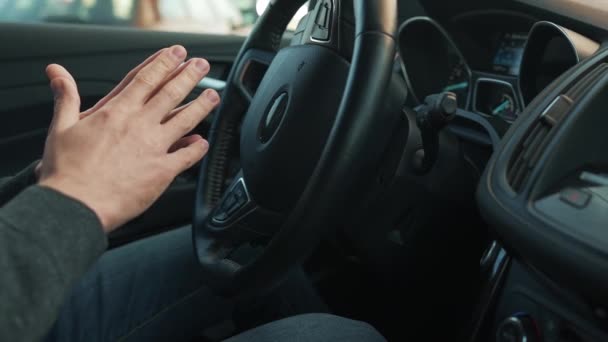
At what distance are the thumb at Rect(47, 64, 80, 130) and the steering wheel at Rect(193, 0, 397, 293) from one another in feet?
1.00

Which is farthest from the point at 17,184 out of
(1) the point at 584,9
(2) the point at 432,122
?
(1) the point at 584,9

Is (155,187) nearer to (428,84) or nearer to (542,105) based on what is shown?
(542,105)

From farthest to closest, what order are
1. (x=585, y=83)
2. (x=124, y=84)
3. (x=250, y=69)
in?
(x=250, y=69), (x=585, y=83), (x=124, y=84)

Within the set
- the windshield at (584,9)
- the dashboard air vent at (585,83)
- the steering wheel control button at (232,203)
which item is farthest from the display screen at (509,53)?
the steering wheel control button at (232,203)

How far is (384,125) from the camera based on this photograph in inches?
31.6

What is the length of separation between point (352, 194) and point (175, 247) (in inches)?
18.7

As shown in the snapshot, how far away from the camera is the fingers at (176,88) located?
652 mm

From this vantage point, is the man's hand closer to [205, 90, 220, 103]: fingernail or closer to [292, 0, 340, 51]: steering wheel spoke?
[205, 90, 220, 103]: fingernail

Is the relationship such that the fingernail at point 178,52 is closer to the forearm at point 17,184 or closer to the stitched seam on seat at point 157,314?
the forearm at point 17,184

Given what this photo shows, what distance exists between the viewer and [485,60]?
1431 mm

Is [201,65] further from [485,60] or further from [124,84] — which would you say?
[485,60]

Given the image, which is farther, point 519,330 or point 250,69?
point 250,69

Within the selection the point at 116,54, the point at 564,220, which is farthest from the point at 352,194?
the point at 116,54

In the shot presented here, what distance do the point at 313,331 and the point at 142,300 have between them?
32 centimetres
